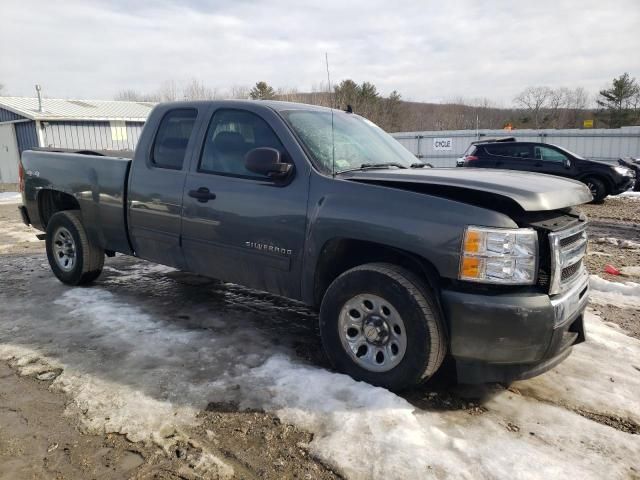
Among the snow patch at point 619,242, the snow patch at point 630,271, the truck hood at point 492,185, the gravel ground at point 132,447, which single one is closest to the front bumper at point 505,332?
the truck hood at point 492,185

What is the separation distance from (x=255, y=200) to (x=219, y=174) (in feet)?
1.63

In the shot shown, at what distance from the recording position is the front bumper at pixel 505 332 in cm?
278

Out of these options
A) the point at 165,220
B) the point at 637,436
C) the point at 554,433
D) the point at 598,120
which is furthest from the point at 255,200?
the point at 598,120

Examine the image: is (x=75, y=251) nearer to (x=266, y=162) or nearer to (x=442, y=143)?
(x=266, y=162)

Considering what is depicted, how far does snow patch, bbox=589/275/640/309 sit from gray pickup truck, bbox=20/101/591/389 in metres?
2.24

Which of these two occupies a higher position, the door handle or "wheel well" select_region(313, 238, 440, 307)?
the door handle

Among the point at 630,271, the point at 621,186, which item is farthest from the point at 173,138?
the point at 621,186

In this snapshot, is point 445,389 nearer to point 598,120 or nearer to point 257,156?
point 257,156

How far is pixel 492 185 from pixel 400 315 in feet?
3.18

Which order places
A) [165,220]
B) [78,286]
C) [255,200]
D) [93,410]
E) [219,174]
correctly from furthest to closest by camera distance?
[78,286]
[165,220]
[219,174]
[255,200]
[93,410]

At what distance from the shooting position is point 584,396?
3252 mm

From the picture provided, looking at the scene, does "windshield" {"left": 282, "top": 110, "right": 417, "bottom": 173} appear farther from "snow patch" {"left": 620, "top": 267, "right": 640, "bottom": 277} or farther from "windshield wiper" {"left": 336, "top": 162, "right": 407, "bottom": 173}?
"snow patch" {"left": 620, "top": 267, "right": 640, "bottom": 277}

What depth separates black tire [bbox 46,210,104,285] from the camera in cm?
530

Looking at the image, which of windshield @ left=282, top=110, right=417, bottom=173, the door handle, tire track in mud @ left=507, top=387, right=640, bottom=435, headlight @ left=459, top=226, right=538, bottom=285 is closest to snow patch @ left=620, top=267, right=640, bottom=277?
windshield @ left=282, top=110, right=417, bottom=173
